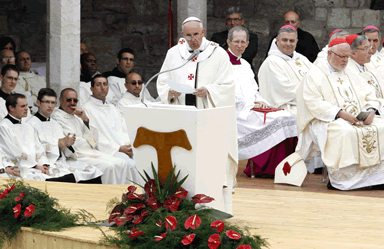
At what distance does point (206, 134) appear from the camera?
3729mm

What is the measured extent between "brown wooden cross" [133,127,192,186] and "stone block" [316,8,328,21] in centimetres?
778

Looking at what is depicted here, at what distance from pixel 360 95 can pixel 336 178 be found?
1.09 metres

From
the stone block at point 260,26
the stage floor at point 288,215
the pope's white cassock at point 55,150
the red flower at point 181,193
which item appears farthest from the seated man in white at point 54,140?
the stone block at point 260,26

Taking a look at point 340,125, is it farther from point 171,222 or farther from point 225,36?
point 171,222

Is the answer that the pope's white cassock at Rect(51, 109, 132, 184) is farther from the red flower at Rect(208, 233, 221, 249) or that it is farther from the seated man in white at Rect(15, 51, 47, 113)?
the red flower at Rect(208, 233, 221, 249)

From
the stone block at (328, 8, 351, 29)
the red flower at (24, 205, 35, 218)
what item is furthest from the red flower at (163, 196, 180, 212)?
the stone block at (328, 8, 351, 29)

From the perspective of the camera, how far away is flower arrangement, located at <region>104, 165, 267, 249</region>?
10.9 feet

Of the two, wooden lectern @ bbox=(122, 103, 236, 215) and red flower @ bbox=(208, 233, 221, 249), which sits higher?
wooden lectern @ bbox=(122, 103, 236, 215)

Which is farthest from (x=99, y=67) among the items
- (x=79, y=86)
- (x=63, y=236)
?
(x=63, y=236)

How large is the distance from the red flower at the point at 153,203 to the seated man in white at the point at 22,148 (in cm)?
290

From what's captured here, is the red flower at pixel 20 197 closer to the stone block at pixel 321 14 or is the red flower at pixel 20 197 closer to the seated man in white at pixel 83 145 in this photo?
the seated man in white at pixel 83 145

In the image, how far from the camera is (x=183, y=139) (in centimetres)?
364

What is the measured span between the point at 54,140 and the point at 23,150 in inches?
17.8

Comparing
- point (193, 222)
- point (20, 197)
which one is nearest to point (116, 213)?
point (193, 222)
